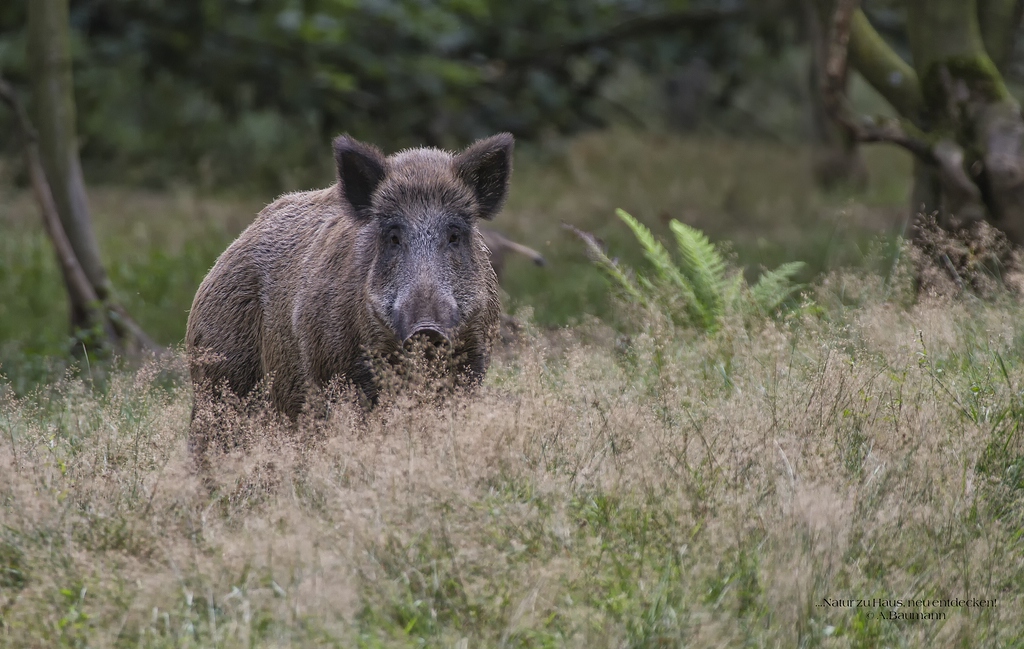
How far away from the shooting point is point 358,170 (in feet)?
18.5

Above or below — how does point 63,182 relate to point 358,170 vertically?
below

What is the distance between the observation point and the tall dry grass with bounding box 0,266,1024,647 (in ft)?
12.1

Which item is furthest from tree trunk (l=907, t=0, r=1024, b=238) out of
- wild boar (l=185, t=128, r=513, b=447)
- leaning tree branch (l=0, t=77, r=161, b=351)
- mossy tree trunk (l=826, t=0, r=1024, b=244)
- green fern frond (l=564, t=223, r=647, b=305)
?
leaning tree branch (l=0, t=77, r=161, b=351)

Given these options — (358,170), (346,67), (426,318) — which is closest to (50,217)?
(358,170)

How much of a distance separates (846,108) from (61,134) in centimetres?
585

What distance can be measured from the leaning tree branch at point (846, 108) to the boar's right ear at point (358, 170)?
401 cm

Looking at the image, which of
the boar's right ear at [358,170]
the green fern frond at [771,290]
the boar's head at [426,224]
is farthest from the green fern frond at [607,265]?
the boar's right ear at [358,170]

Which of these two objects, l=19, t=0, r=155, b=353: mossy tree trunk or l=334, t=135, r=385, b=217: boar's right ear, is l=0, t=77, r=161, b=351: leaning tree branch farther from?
l=334, t=135, r=385, b=217: boar's right ear

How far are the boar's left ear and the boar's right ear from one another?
389mm

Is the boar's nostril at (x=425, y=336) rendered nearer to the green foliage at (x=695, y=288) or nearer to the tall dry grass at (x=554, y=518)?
the tall dry grass at (x=554, y=518)

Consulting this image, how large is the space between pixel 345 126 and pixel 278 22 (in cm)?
324

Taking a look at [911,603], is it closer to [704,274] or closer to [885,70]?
[704,274]

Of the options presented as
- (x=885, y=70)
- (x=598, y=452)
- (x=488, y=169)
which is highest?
(x=885, y=70)

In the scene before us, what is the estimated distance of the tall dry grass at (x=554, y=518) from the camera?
12.1 ft
